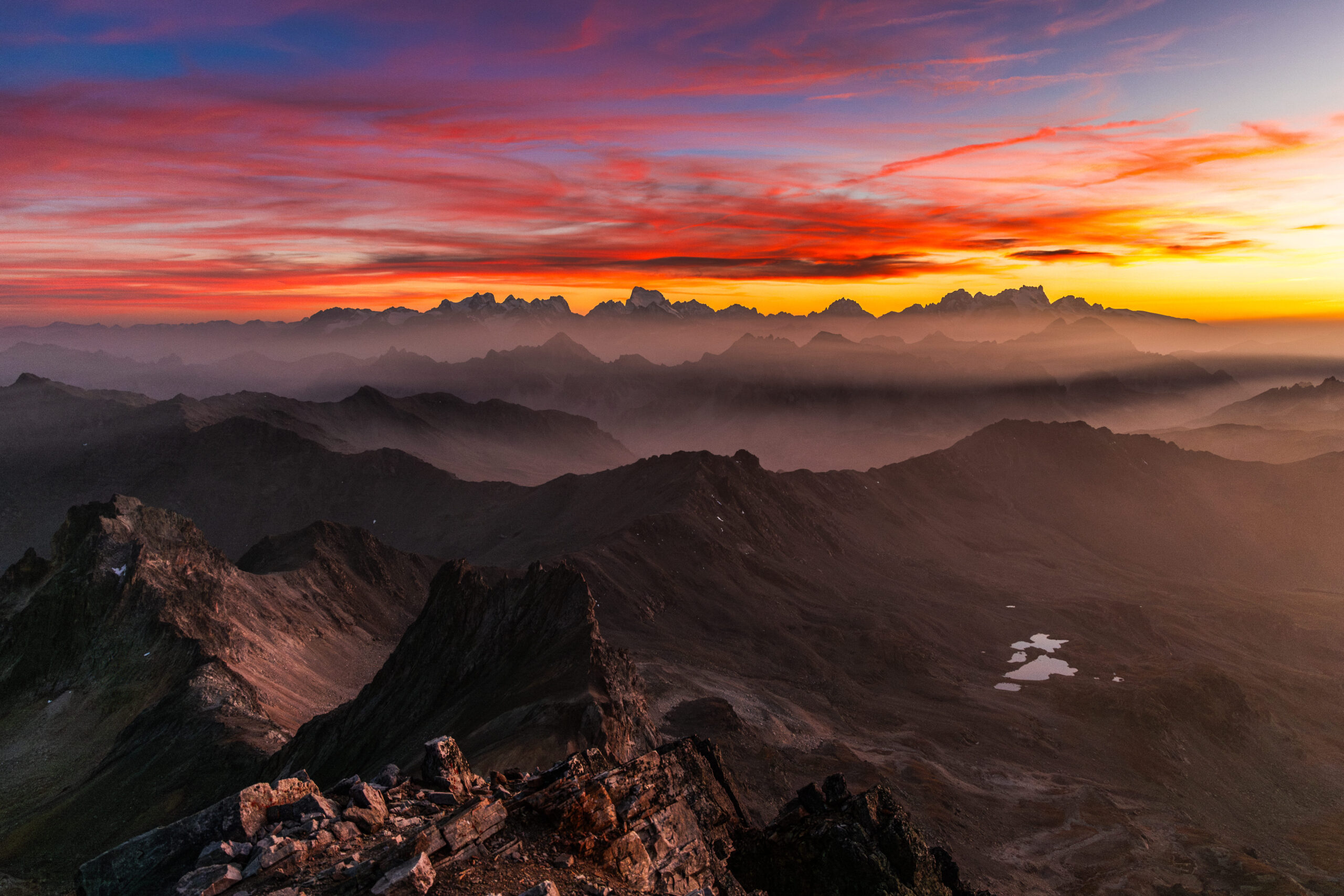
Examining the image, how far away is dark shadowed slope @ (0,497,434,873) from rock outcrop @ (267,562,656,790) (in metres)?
7.87

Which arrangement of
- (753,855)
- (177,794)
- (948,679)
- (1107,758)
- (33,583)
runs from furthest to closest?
(948,679), (1107,758), (33,583), (177,794), (753,855)

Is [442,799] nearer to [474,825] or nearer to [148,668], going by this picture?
[474,825]

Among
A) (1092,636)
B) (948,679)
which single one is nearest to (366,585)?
(948,679)

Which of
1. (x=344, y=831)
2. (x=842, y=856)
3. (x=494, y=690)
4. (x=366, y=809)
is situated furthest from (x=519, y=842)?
(x=494, y=690)

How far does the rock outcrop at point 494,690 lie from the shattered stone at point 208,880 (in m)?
33.3

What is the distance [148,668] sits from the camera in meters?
89.9

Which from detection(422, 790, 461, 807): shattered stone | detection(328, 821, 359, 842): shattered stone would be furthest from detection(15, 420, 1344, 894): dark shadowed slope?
detection(328, 821, 359, 842): shattered stone

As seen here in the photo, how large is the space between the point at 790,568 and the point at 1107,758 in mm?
75271

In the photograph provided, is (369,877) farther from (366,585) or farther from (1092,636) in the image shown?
(1092,636)

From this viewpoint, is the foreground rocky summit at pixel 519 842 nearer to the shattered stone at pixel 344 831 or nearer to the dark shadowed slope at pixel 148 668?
the shattered stone at pixel 344 831

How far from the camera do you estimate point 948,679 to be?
454ft

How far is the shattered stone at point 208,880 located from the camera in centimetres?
2075

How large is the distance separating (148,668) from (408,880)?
89.6 metres

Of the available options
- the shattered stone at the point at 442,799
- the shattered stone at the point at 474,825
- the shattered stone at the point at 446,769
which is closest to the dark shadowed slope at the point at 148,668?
the shattered stone at the point at 446,769
